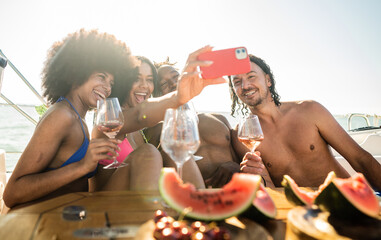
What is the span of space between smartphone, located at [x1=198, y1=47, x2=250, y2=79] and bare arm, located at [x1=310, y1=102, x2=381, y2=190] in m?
1.52

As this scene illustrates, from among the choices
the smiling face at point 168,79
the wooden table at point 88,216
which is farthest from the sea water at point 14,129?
the wooden table at point 88,216

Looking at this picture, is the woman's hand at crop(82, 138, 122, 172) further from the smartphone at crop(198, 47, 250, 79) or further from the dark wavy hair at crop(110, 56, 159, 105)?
the dark wavy hair at crop(110, 56, 159, 105)

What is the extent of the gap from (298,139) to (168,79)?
1.94 metres

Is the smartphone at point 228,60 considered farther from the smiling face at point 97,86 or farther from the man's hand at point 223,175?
the man's hand at point 223,175

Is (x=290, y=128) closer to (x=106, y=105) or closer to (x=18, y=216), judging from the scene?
(x=106, y=105)

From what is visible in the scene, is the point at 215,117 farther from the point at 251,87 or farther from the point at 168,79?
the point at 168,79

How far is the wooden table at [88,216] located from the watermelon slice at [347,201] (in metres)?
0.17

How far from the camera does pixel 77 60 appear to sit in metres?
2.32

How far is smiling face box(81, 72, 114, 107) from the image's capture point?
210 centimetres

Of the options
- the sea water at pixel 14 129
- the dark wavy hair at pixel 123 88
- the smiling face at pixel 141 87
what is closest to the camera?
the dark wavy hair at pixel 123 88

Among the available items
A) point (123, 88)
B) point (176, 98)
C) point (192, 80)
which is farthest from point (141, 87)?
point (192, 80)

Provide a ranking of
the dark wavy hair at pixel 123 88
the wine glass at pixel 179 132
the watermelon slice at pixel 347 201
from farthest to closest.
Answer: the dark wavy hair at pixel 123 88 → the wine glass at pixel 179 132 → the watermelon slice at pixel 347 201

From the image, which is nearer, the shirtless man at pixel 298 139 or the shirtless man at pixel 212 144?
the shirtless man at pixel 298 139

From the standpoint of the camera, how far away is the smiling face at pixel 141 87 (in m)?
3.01
